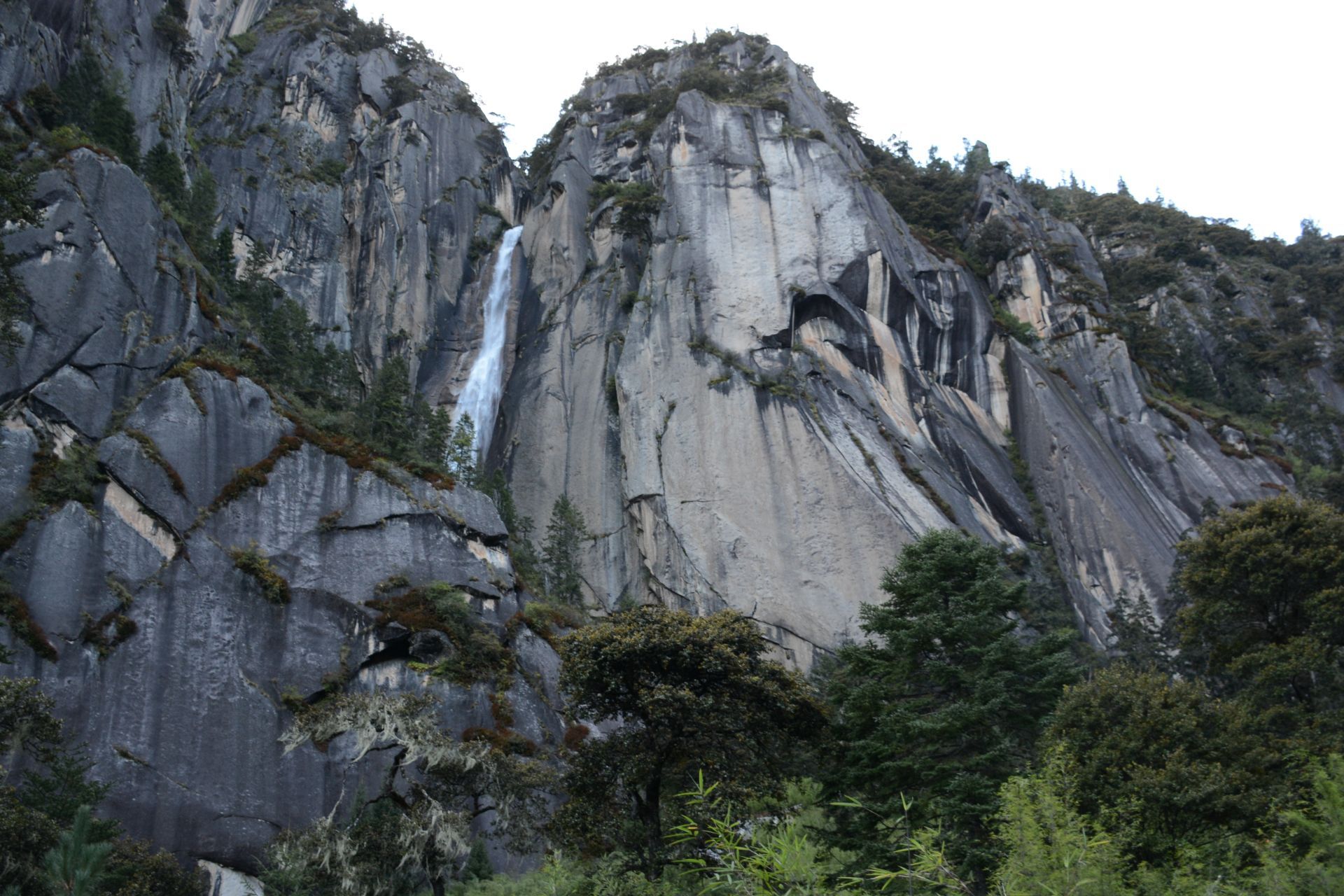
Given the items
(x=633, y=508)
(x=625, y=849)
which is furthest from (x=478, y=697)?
(x=633, y=508)

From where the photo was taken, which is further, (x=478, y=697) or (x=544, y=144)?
(x=544, y=144)

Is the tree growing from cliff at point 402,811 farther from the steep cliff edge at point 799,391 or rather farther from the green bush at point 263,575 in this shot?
the steep cliff edge at point 799,391

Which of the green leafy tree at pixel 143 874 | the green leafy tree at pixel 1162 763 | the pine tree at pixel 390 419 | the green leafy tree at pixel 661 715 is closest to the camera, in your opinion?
the green leafy tree at pixel 1162 763

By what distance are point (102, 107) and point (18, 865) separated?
96.0ft

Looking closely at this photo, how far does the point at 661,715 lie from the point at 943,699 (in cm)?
626

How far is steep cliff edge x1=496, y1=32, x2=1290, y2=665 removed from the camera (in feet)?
128

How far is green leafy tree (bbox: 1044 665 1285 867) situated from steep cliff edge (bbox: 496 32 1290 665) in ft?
61.6

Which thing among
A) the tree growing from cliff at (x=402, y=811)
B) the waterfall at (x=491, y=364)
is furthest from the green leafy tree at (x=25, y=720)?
the waterfall at (x=491, y=364)

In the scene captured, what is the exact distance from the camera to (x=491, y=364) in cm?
5134

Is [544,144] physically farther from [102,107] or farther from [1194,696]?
[1194,696]

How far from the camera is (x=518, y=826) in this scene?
2062 cm

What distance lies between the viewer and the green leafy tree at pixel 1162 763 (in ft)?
49.7

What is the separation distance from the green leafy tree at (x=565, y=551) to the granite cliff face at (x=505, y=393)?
118 centimetres

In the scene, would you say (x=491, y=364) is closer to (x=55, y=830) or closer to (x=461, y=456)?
(x=461, y=456)
